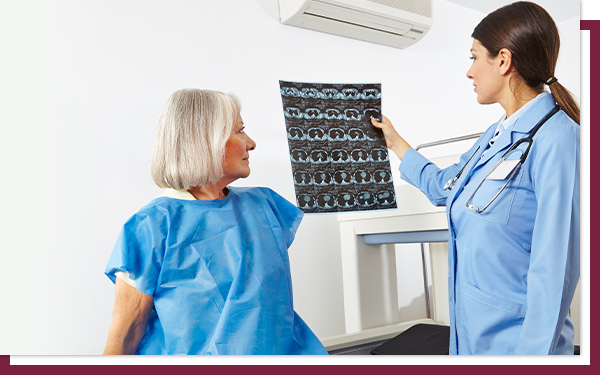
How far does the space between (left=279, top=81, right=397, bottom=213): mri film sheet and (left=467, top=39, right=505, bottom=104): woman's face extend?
0.47 meters

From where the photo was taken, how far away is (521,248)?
106 centimetres

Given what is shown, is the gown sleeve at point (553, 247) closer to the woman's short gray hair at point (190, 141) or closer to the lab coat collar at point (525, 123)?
the lab coat collar at point (525, 123)

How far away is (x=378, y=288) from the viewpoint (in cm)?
205

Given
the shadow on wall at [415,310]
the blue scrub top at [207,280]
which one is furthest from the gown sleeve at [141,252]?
the shadow on wall at [415,310]

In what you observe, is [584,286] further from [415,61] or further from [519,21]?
[415,61]

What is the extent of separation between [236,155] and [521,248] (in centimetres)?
77

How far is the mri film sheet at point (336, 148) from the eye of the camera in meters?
1.56

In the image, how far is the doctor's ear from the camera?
117cm

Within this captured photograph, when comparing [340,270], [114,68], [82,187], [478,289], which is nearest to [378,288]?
[340,270]

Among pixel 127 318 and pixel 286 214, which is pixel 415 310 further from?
pixel 127 318

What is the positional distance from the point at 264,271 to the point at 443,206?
853 mm

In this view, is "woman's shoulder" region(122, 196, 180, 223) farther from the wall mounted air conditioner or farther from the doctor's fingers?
the wall mounted air conditioner

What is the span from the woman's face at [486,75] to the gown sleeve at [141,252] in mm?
963

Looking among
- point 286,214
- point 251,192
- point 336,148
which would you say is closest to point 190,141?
point 251,192
